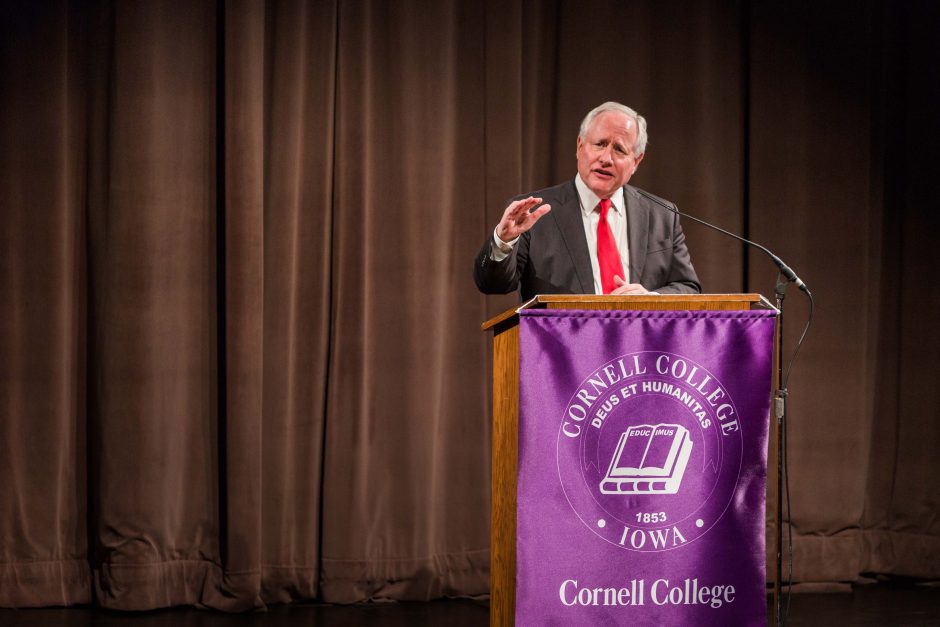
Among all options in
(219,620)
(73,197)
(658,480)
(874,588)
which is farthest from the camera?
(874,588)

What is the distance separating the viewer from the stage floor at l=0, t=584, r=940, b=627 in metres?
3.21

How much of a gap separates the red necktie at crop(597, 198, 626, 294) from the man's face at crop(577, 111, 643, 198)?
71 millimetres

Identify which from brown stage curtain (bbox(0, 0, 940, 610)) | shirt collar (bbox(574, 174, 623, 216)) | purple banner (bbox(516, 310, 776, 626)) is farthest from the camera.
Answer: brown stage curtain (bbox(0, 0, 940, 610))

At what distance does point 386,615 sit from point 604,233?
1.68 m

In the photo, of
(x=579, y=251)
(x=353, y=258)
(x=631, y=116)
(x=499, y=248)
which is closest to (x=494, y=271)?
(x=499, y=248)

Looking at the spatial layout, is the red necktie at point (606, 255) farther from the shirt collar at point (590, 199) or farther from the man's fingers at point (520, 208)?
the man's fingers at point (520, 208)

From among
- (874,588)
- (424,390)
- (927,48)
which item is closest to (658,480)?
(424,390)

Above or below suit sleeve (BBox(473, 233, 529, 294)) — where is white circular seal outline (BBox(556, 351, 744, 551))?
below

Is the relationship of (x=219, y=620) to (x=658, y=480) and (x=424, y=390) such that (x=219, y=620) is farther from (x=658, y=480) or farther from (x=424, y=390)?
(x=658, y=480)

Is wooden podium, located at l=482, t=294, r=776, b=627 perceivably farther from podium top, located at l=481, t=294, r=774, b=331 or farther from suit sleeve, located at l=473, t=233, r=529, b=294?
suit sleeve, located at l=473, t=233, r=529, b=294

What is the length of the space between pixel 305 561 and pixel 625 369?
6.75 feet

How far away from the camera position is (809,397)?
3.99 m

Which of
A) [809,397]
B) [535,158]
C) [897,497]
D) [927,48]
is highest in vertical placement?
[927,48]

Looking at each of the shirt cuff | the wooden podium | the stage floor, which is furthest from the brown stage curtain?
the wooden podium
